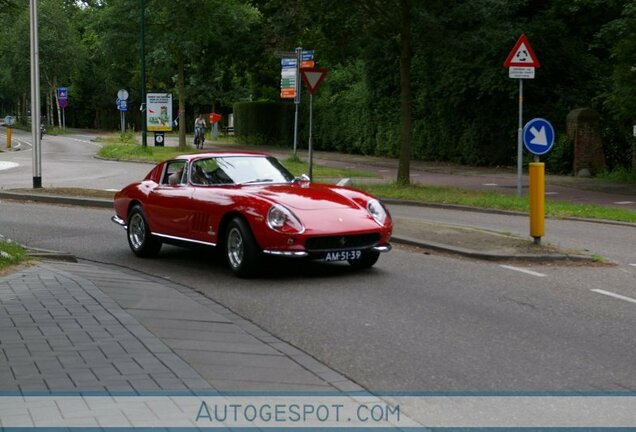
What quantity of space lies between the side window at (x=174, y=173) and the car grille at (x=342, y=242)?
2395 millimetres

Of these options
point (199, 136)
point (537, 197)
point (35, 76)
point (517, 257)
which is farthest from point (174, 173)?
point (199, 136)

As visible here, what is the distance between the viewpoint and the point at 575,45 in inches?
1258

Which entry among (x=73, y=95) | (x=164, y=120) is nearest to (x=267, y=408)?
(x=164, y=120)

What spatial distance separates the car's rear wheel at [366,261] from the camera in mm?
10727

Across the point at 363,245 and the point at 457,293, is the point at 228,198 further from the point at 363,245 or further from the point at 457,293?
the point at 457,293

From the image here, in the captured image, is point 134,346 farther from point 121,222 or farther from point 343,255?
point 121,222

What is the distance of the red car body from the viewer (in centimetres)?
994

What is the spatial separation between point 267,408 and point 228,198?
5348 millimetres

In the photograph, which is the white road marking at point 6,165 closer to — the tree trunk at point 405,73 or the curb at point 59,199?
the curb at point 59,199

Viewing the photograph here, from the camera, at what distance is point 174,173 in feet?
38.9

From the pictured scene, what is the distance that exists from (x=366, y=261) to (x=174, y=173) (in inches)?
108

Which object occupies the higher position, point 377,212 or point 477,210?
point 377,212

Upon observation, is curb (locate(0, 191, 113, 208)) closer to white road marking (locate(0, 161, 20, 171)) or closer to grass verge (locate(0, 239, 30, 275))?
grass verge (locate(0, 239, 30, 275))

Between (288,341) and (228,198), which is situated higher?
(228,198)
